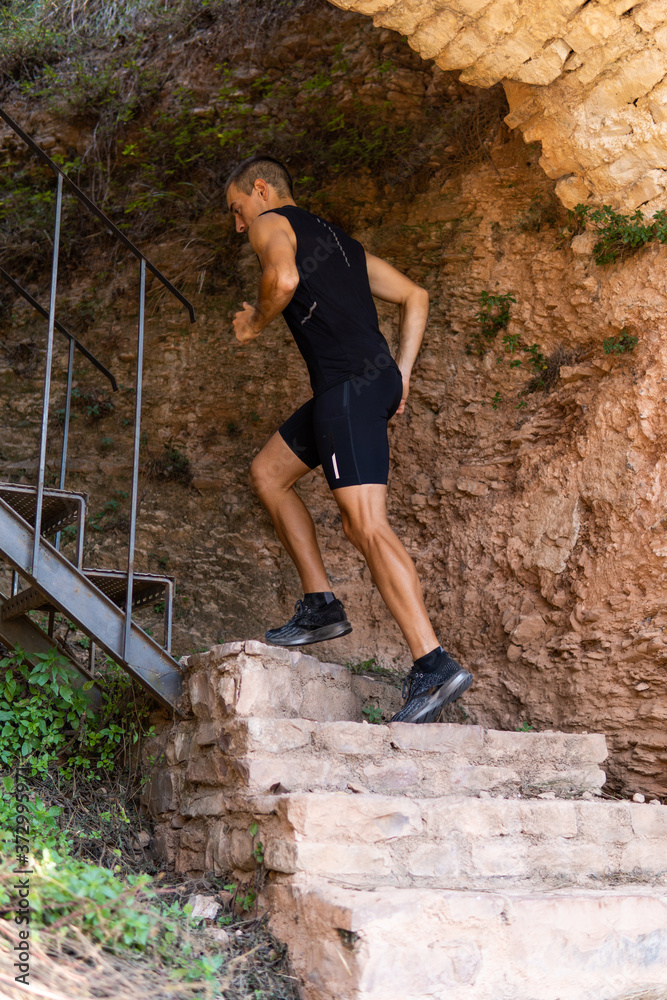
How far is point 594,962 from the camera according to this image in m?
2.15

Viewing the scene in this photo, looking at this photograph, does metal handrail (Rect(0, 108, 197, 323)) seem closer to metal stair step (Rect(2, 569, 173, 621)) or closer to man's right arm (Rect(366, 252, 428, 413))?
man's right arm (Rect(366, 252, 428, 413))

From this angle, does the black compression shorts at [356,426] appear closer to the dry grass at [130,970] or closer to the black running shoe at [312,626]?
the black running shoe at [312,626]

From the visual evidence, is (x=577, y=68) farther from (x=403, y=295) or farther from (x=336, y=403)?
(x=336, y=403)

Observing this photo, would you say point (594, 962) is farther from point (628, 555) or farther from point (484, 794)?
point (628, 555)

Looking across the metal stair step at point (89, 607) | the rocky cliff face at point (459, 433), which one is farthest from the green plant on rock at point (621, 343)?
the metal stair step at point (89, 607)

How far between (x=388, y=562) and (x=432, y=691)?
45 cm

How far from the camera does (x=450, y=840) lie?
91.0 inches

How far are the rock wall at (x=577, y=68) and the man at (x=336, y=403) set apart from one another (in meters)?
0.83

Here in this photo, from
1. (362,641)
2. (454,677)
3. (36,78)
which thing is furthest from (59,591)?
(36,78)

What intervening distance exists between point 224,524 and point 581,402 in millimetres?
2095

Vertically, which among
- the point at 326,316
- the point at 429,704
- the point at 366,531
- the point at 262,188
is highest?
the point at 262,188

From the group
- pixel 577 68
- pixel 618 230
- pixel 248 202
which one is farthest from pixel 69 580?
pixel 577 68

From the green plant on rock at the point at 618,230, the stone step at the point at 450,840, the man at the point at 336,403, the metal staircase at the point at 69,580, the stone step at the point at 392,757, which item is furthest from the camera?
the green plant on rock at the point at 618,230

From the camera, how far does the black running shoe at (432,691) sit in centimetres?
270
